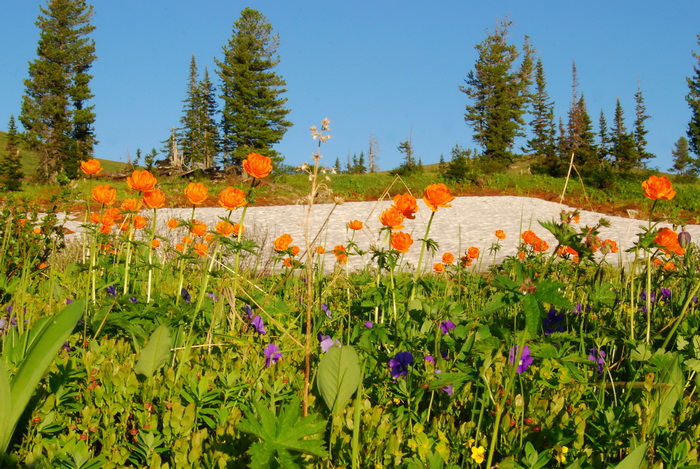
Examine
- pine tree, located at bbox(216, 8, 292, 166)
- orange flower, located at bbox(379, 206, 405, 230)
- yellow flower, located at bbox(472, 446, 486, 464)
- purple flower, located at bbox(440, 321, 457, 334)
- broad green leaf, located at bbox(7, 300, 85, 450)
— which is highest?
pine tree, located at bbox(216, 8, 292, 166)

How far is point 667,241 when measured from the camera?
6.79ft

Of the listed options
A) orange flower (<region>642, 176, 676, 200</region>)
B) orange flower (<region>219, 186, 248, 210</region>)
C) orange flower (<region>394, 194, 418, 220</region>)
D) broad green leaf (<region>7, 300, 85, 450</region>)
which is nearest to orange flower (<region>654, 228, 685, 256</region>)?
orange flower (<region>642, 176, 676, 200</region>)

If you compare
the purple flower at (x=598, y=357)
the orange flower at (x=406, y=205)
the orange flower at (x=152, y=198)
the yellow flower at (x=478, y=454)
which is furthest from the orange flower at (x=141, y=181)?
the purple flower at (x=598, y=357)

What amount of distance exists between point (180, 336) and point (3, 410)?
82 cm

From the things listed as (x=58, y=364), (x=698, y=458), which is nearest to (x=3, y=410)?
(x=58, y=364)

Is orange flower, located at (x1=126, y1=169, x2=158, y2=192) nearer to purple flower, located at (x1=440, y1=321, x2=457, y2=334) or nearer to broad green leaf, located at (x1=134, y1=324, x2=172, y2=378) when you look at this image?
broad green leaf, located at (x1=134, y1=324, x2=172, y2=378)

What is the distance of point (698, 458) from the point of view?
1.49m

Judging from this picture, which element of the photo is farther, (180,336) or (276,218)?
(276,218)

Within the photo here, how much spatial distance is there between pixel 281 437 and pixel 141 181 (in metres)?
1.67

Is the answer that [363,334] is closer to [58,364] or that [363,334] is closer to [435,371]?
[435,371]

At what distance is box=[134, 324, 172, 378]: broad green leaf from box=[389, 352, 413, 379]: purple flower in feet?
2.54

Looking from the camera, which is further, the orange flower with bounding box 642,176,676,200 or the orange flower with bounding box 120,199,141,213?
the orange flower with bounding box 120,199,141,213

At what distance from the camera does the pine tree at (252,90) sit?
99.1ft

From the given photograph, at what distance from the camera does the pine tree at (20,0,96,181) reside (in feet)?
103
